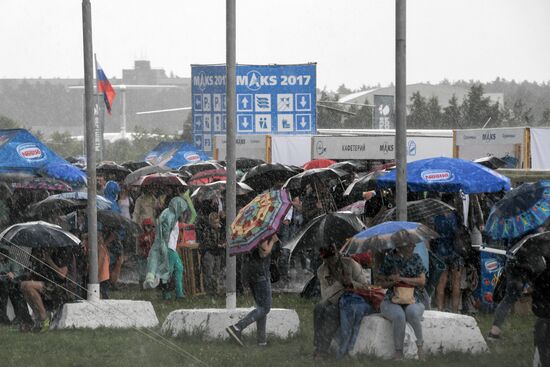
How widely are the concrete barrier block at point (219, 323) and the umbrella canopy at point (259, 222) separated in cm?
109

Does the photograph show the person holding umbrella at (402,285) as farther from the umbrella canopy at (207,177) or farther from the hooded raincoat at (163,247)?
the umbrella canopy at (207,177)

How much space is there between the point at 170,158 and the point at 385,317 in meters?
20.6

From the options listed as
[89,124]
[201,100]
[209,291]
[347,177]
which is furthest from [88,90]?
[201,100]

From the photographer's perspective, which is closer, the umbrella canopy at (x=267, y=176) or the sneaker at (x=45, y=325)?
the sneaker at (x=45, y=325)

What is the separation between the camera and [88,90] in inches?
581

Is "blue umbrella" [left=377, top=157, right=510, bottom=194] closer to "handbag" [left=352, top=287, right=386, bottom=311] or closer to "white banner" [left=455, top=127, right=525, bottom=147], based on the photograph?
"handbag" [left=352, top=287, right=386, bottom=311]

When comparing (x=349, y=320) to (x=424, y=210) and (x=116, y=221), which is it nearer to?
(x=424, y=210)

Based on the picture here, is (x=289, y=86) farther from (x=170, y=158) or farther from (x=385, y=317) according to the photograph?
(x=385, y=317)

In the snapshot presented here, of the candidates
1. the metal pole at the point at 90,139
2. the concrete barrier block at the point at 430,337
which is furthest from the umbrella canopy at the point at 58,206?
the concrete barrier block at the point at 430,337

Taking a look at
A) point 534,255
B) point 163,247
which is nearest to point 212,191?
point 163,247

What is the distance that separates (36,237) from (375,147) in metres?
14.0

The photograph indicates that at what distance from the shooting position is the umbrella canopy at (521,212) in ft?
40.3

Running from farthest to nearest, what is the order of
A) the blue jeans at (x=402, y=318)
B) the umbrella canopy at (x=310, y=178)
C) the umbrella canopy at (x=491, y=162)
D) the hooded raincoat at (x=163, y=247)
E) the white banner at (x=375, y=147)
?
the white banner at (x=375, y=147) → the umbrella canopy at (x=491, y=162) → the umbrella canopy at (x=310, y=178) → the hooded raincoat at (x=163, y=247) → the blue jeans at (x=402, y=318)

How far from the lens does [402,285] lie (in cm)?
1148
